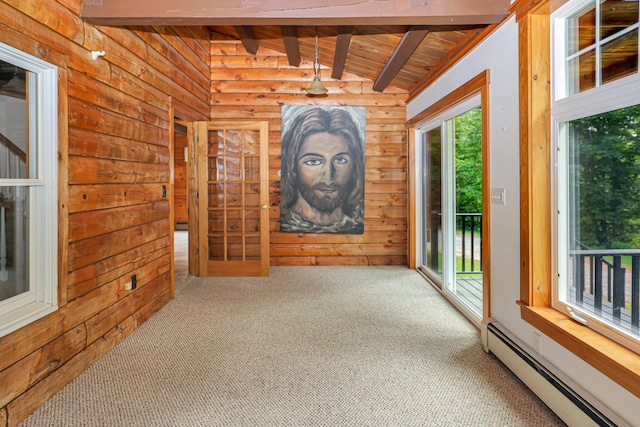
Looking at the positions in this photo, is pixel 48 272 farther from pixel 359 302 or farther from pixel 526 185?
pixel 526 185

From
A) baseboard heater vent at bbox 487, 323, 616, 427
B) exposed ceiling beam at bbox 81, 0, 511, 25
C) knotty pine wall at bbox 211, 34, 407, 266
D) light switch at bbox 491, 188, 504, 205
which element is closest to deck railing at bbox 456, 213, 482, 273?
knotty pine wall at bbox 211, 34, 407, 266

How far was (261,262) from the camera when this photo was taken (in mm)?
4555

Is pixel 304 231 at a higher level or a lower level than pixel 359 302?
higher

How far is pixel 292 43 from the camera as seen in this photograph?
13.7ft

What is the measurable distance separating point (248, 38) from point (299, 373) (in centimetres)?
390

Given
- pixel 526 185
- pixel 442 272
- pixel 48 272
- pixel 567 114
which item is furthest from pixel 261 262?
pixel 567 114

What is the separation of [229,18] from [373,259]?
3673 millimetres

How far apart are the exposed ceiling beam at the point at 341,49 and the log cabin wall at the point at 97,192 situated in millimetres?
1739

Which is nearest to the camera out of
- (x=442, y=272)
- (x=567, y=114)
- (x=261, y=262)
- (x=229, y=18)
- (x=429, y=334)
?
(x=567, y=114)

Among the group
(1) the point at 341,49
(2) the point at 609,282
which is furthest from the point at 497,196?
(1) the point at 341,49

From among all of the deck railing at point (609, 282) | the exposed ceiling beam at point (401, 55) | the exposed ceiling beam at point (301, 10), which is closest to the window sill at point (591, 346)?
the deck railing at point (609, 282)

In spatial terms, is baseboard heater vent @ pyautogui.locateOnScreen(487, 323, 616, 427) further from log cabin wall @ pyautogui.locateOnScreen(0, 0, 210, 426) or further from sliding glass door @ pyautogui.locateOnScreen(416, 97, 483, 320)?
log cabin wall @ pyautogui.locateOnScreen(0, 0, 210, 426)

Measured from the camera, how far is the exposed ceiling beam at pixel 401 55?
3.08m

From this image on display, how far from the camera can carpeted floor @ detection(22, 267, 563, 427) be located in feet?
5.88
